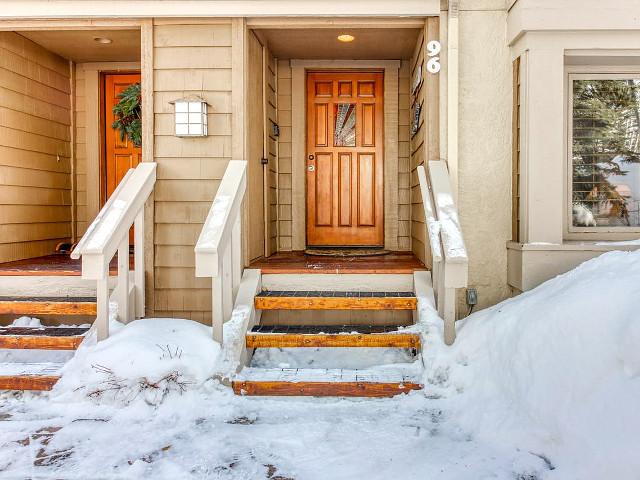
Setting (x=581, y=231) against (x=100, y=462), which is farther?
(x=581, y=231)

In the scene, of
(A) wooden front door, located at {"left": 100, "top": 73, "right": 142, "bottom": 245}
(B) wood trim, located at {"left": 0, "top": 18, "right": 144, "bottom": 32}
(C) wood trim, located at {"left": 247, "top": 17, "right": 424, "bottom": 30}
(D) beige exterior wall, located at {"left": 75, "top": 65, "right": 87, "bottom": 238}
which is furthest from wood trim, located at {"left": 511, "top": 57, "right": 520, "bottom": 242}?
(D) beige exterior wall, located at {"left": 75, "top": 65, "right": 87, "bottom": 238}

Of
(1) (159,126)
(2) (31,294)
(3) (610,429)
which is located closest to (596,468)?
(3) (610,429)

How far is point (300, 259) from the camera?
4.06 meters

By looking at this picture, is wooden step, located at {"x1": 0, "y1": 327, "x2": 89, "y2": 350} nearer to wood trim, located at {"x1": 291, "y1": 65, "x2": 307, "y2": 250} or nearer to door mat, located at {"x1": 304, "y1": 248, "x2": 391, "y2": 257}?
door mat, located at {"x1": 304, "y1": 248, "x2": 391, "y2": 257}

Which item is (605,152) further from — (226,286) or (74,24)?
(74,24)

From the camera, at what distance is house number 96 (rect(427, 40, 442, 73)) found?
337 centimetres

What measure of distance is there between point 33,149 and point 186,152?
6.08 ft

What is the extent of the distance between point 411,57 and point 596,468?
4096 mm

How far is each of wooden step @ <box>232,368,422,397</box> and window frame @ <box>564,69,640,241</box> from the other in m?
1.67

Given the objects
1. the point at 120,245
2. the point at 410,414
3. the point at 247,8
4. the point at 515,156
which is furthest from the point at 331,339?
the point at 247,8

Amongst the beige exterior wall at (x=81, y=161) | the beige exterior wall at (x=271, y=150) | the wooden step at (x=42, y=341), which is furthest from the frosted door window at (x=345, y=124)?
the wooden step at (x=42, y=341)

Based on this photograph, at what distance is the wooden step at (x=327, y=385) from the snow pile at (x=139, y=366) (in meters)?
0.24

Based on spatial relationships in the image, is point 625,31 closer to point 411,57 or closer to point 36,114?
point 411,57

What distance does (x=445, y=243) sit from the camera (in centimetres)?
259
